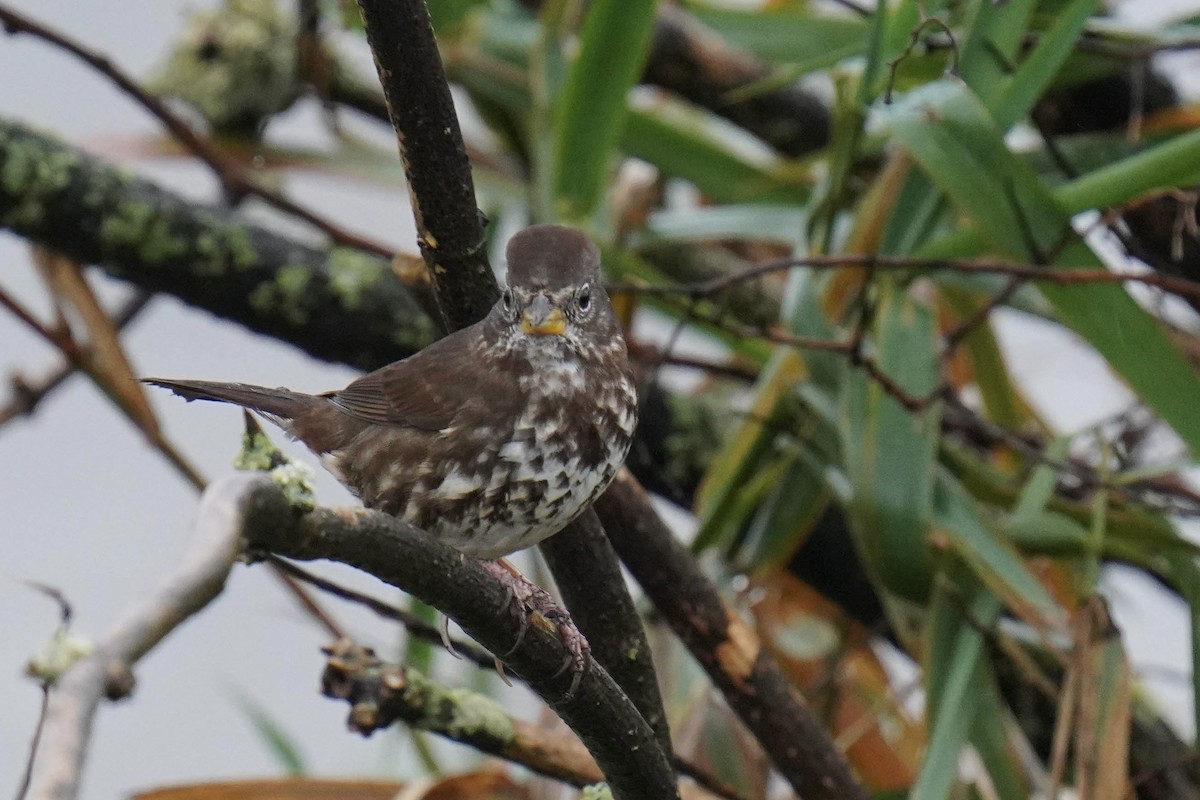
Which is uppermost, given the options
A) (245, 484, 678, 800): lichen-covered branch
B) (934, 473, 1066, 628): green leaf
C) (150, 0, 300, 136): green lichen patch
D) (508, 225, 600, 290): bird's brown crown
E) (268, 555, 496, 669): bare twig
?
(150, 0, 300, 136): green lichen patch

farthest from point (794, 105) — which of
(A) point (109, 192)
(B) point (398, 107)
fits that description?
(B) point (398, 107)

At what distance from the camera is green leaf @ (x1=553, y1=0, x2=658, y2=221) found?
316cm

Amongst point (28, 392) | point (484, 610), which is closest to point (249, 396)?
point (484, 610)

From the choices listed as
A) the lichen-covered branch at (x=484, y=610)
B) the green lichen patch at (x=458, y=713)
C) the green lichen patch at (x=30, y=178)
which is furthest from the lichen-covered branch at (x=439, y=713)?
the green lichen patch at (x=30, y=178)

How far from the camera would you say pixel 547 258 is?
2398 mm

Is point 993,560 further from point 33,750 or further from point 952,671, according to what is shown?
Answer: point 33,750

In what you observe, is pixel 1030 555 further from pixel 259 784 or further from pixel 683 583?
pixel 259 784

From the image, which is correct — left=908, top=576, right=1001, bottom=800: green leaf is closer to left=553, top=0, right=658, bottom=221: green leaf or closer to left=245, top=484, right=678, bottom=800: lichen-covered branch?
left=245, top=484, right=678, bottom=800: lichen-covered branch

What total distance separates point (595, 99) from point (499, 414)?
1231 millimetres

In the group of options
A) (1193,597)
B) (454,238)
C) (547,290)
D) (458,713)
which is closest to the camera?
(454,238)

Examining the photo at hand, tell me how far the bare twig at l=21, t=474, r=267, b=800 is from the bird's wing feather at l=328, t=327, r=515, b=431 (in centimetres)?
111

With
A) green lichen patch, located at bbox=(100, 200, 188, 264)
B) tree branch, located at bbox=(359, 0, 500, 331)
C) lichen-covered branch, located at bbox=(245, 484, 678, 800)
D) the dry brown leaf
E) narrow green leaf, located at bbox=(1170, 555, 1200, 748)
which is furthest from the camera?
the dry brown leaf

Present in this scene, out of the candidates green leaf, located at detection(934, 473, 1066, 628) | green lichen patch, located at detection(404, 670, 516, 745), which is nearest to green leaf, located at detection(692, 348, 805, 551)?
green leaf, located at detection(934, 473, 1066, 628)

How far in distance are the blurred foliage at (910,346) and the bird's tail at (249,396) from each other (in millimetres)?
683
